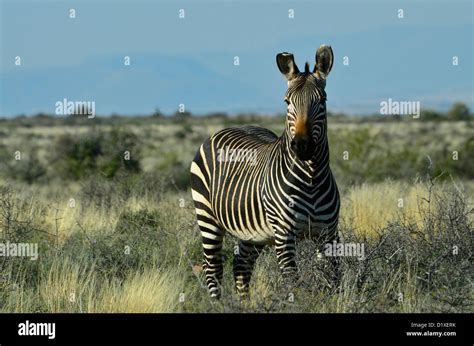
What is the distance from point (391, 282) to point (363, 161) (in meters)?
17.0

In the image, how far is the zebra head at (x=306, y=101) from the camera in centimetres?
823

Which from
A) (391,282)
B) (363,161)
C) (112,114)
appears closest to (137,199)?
(391,282)

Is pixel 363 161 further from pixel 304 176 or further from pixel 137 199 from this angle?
pixel 304 176

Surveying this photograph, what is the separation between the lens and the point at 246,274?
9.88 m

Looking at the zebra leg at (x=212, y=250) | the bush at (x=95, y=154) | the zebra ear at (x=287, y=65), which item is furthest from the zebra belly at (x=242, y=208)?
the bush at (x=95, y=154)

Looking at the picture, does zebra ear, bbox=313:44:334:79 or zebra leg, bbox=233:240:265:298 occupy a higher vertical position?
zebra ear, bbox=313:44:334:79

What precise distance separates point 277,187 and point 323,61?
4.44 feet

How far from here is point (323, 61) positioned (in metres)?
8.79

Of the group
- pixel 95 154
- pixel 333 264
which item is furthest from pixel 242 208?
pixel 95 154

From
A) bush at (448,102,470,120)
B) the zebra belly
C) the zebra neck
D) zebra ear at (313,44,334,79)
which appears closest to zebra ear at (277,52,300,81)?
zebra ear at (313,44,334,79)

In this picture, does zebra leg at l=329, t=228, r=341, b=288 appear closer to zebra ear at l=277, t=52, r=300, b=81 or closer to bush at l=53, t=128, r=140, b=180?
zebra ear at l=277, t=52, r=300, b=81

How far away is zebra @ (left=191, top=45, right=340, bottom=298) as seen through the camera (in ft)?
27.6

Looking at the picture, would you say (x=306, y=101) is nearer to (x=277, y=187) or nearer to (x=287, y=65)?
(x=287, y=65)
